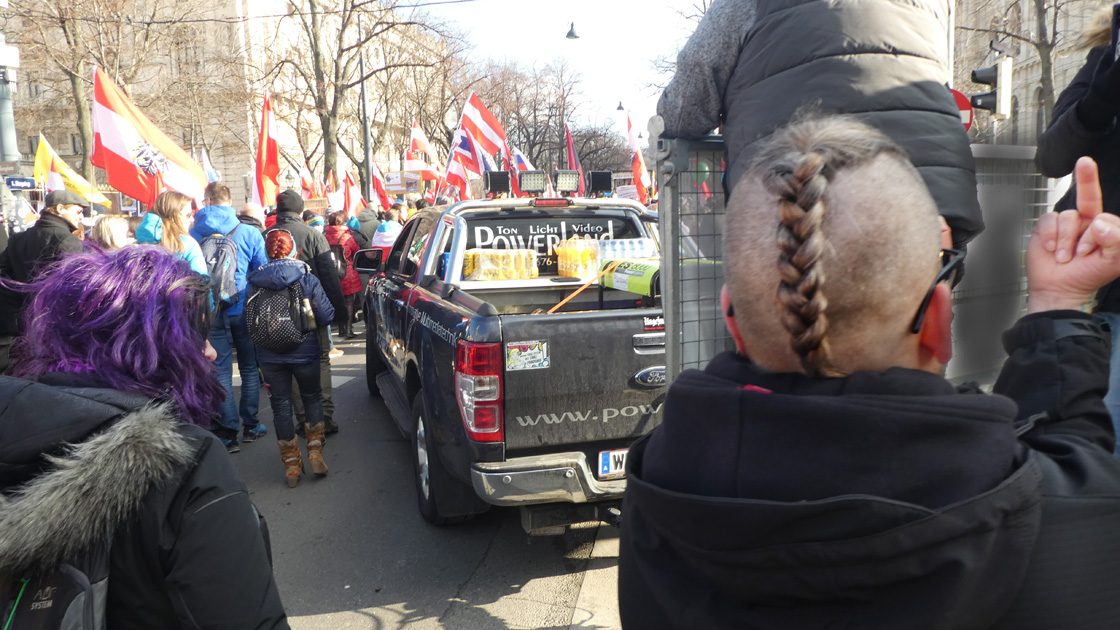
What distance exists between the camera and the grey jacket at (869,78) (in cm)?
176

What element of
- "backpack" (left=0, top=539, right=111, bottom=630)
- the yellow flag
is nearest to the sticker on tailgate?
"backpack" (left=0, top=539, right=111, bottom=630)

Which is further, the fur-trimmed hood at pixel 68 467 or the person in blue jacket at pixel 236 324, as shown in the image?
the person in blue jacket at pixel 236 324

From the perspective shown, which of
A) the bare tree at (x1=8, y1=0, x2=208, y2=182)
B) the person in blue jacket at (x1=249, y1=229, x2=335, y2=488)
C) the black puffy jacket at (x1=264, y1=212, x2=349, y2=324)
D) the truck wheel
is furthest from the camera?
the bare tree at (x1=8, y1=0, x2=208, y2=182)

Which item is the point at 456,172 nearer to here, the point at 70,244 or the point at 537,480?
the point at 70,244

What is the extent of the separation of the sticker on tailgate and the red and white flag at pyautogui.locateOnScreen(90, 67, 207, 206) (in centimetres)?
569

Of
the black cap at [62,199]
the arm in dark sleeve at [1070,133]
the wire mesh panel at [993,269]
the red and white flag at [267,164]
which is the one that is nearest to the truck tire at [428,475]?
the wire mesh panel at [993,269]

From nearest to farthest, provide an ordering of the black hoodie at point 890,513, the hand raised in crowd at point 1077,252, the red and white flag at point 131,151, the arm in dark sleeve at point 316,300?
the black hoodie at point 890,513, the hand raised in crowd at point 1077,252, the arm in dark sleeve at point 316,300, the red and white flag at point 131,151

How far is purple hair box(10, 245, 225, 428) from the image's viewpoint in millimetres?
1651

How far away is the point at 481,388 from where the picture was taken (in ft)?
12.0

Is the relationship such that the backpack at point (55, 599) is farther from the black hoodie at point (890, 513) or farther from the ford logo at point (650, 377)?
the ford logo at point (650, 377)

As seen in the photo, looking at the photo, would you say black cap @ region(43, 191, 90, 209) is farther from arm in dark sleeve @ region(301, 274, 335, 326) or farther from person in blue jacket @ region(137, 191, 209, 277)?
arm in dark sleeve @ region(301, 274, 335, 326)

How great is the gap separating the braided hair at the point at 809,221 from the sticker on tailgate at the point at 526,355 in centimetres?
273

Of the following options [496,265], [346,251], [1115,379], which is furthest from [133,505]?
[346,251]

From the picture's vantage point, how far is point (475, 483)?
3.73 m
